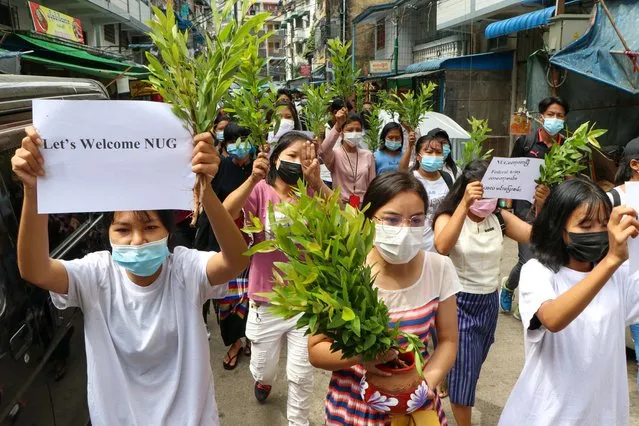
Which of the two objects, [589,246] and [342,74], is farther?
[342,74]

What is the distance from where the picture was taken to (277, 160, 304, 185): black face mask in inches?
125

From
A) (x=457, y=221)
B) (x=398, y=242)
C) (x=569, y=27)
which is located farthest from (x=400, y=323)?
(x=569, y=27)

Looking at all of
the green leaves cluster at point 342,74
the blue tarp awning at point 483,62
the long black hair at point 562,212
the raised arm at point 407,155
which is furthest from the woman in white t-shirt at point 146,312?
the blue tarp awning at point 483,62

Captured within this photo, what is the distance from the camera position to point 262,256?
3141 mm

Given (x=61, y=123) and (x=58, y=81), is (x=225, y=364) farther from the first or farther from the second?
(x=61, y=123)

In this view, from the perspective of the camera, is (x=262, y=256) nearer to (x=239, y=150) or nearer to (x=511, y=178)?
(x=239, y=150)

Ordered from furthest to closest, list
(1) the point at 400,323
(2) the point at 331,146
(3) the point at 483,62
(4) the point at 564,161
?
(3) the point at 483,62 < (2) the point at 331,146 < (4) the point at 564,161 < (1) the point at 400,323

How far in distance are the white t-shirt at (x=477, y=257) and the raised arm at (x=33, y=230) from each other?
6.95ft

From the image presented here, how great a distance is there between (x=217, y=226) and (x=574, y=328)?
1401mm

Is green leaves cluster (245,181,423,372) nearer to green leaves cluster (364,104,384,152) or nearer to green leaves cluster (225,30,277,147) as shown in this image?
green leaves cluster (225,30,277,147)

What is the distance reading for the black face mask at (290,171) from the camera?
3.17 meters

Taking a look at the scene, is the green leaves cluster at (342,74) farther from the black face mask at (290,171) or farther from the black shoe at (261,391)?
the black shoe at (261,391)

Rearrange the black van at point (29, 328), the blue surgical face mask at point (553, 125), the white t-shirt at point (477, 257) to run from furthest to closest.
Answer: the blue surgical face mask at point (553, 125) → the white t-shirt at point (477, 257) → the black van at point (29, 328)

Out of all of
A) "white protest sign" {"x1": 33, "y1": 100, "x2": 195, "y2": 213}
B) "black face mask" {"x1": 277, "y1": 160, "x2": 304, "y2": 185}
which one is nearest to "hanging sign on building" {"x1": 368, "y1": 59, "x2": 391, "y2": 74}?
"black face mask" {"x1": 277, "y1": 160, "x2": 304, "y2": 185}
